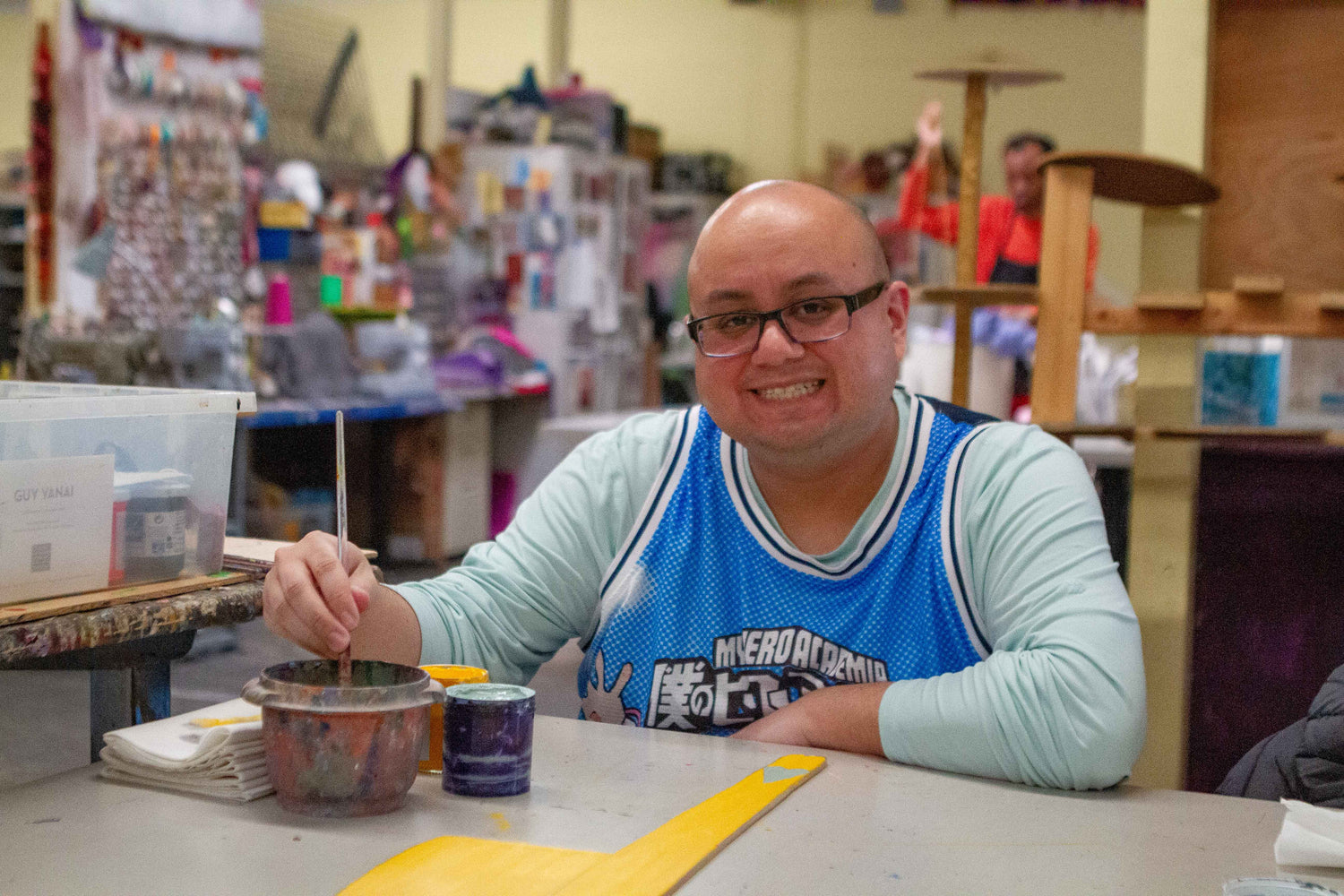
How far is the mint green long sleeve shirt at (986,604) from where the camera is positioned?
1319 millimetres

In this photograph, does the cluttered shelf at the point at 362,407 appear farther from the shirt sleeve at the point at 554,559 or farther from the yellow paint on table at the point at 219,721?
the yellow paint on table at the point at 219,721

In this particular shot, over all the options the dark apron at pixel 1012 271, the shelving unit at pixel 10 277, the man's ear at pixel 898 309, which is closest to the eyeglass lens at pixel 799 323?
the man's ear at pixel 898 309

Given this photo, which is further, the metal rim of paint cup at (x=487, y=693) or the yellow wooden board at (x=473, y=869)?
the metal rim of paint cup at (x=487, y=693)

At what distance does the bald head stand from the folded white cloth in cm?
80

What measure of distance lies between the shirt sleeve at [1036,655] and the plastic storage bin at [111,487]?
32.9 inches

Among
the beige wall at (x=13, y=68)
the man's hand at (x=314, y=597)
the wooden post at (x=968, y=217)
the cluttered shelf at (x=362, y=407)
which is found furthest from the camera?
the beige wall at (x=13, y=68)

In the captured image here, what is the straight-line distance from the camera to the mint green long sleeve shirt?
132cm

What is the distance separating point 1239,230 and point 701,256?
1.68 m

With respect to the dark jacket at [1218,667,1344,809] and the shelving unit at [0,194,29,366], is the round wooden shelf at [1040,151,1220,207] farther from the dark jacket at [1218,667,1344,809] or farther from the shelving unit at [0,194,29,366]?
the shelving unit at [0,194,29,366]

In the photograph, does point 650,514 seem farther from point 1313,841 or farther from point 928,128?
point 928,128

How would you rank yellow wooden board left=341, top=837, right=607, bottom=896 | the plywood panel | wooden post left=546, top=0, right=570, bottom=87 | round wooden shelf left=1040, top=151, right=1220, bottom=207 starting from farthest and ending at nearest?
wooden post left=546, top=0, right=570, bottom=87
the plywood panel
round wooden shelf left=1040, top=151, right=1220, bottom=207
yellow wooden board left=341, top=837, right=607, bottom=896

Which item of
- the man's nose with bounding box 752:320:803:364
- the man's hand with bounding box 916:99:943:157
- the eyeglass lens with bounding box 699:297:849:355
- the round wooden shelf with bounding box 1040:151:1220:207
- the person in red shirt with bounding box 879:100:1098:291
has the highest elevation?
the man's hand with bounding box 916:99:943:157

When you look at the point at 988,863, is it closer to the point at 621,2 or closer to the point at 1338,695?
the point at 1338,695

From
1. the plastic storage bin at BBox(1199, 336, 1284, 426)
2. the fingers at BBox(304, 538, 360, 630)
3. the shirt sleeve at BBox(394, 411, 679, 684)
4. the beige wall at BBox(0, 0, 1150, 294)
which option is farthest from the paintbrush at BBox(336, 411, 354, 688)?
the beige wall at BBox(0, 0, 1150, 294)
